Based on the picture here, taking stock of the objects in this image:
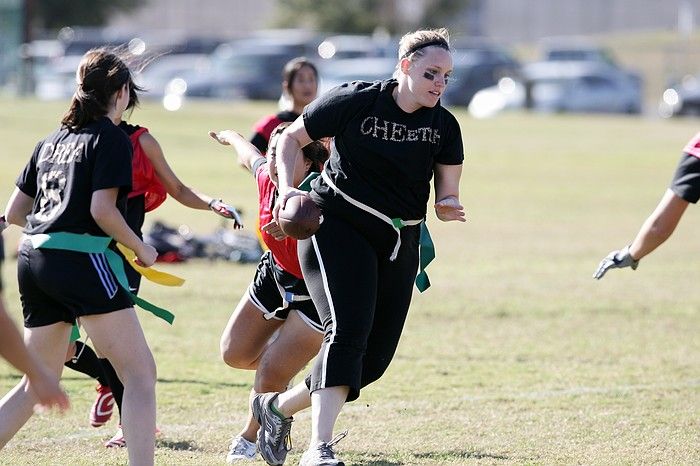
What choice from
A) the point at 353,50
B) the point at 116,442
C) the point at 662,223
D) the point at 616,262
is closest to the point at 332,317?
the point at 116,442

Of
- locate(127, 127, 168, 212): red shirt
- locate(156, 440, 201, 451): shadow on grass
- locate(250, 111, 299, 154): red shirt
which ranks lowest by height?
locate(156, 440, 201, 451): shadow on grass

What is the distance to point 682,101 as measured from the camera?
1528 inches

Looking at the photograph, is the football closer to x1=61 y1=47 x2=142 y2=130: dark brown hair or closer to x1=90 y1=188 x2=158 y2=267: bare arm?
x1=90 y1=188 x2=158 y2=267: bare arm

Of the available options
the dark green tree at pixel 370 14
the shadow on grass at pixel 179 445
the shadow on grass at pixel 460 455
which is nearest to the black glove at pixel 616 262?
the shadow on grass at pixel 460 455

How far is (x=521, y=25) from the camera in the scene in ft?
229

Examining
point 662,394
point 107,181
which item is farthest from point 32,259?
point 662,394

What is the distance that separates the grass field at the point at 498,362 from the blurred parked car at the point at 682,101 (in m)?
19.6

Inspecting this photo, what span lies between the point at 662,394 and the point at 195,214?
1188 centimetres

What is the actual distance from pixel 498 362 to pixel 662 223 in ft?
8.43

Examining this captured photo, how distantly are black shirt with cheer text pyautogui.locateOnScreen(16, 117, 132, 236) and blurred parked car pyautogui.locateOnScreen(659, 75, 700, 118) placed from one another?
35.6 meters

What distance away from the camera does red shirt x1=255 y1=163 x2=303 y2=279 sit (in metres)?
5.75

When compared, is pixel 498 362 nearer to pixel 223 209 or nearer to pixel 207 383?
pixel 207 383

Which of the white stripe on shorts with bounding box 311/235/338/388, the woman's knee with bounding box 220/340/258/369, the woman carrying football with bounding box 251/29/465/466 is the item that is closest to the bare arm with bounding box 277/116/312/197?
the woman carrying football with bounding box 251/29/465/466

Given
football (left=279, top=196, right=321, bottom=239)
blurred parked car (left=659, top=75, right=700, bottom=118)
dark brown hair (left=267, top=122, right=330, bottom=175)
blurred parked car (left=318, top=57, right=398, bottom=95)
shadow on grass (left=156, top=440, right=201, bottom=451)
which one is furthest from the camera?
blurred parked car (left=659, top=75, right=700, bottom=118)
